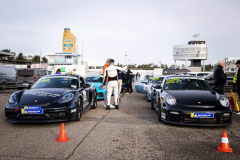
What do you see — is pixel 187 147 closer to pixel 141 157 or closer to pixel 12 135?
pixel 141 157

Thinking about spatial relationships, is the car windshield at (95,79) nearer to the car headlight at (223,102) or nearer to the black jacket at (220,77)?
the black jacket at (220,77)

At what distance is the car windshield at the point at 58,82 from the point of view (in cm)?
657

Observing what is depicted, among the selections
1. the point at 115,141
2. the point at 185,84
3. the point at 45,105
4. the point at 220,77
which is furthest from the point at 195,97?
the point at 45,105

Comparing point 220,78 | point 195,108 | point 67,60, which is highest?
point 67,60

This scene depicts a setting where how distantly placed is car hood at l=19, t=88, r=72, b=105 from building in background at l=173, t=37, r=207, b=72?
86163mm

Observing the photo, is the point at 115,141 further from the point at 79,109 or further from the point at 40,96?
the point at 40,96

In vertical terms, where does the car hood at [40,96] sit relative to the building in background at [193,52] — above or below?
below

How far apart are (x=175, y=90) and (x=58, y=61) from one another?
216ft

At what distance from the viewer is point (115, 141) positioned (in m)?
4.09

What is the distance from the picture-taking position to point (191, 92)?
5.83 metres

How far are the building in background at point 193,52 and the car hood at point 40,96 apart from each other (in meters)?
86.2

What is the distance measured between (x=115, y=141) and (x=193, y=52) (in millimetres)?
91087

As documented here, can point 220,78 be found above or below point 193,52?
below

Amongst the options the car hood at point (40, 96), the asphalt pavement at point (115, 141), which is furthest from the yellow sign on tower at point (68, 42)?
the asphalt pavement at point (115, 141)
